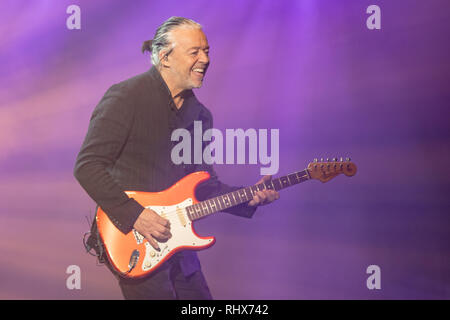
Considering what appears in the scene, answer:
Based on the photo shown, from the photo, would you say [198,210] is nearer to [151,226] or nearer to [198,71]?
[151,226]

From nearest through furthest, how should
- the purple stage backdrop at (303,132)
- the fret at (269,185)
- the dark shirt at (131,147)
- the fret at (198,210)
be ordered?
1. the dark shirt at (131,147)
2. the fret at (198,210)
3. the fret at (269,185)
4. the purple stage backdrop at (303,132)

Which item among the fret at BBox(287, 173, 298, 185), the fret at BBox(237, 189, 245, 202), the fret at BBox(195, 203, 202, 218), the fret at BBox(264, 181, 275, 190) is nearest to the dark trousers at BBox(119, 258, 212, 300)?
the fret at BBox(195, 203, 202, 218)

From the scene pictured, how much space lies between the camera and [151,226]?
2.16 metres

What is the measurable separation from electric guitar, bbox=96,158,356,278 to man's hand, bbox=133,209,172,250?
0.04 metres

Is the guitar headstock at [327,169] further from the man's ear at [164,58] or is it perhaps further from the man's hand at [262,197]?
the man's ear at [164,58]

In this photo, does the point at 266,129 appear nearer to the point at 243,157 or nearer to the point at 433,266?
the point at 243,157

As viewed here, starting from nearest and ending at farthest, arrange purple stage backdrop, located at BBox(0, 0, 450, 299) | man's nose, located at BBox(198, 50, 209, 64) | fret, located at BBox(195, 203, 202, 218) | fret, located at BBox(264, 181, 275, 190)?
1. fret, located at BBox(195, 203, 202, 218)
2. man's nose, located at BBox(198, 50, 209, 64)
3. fret, located at BBox(264, 181, 275, 190)
4. purple stage backdrop, located at BBox(0, 0, 450, 299)

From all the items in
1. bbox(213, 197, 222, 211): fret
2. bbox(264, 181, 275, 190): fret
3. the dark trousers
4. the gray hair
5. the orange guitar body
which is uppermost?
the gray hair

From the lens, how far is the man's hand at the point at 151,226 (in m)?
2.14

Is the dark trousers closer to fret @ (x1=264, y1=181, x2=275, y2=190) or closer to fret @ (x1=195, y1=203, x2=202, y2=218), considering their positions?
fret @ (x1=195, y1=203, x2=202, y2=218)

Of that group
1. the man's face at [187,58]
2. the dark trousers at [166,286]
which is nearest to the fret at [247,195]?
the dark trousers at [166,286]

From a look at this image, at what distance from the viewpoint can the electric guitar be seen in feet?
7.01

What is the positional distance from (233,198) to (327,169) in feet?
2.03
